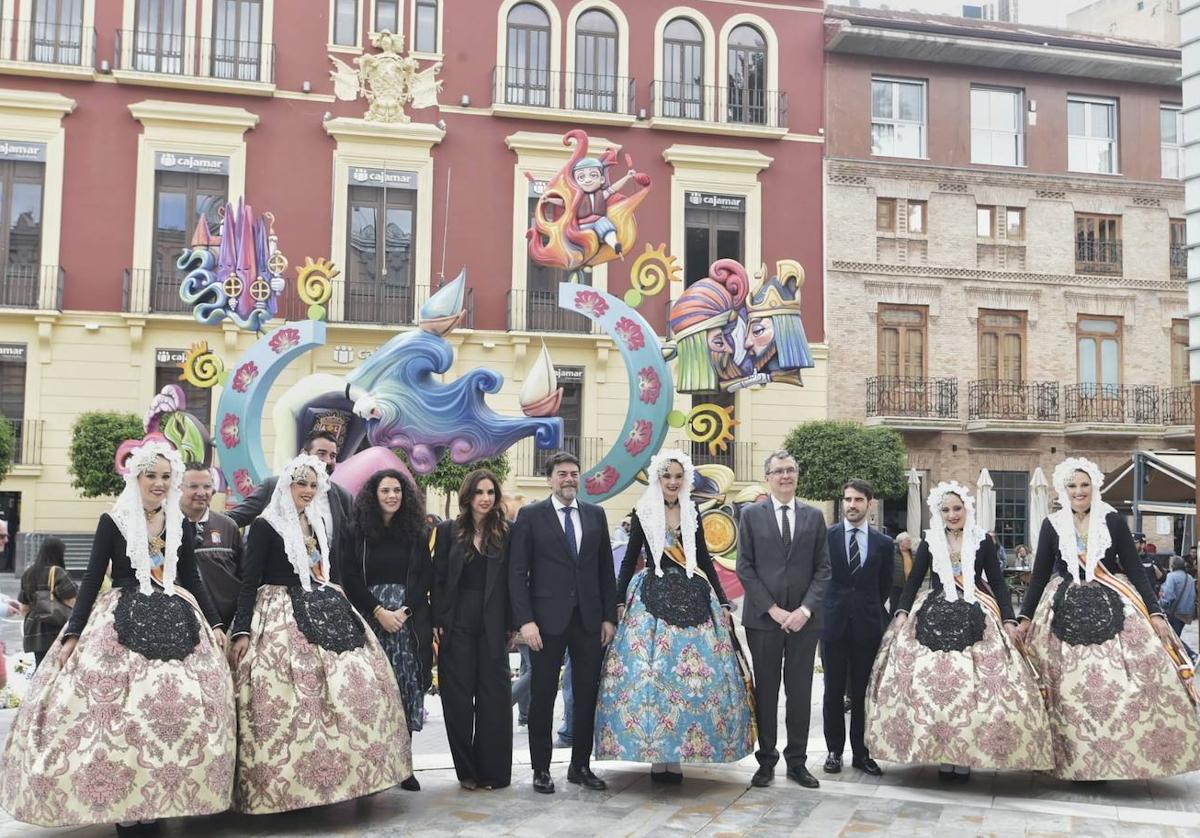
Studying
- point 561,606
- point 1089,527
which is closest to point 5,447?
point 561,606

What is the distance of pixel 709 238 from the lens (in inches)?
1009

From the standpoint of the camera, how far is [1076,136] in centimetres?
2766

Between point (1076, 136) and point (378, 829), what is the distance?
26103 millimetres

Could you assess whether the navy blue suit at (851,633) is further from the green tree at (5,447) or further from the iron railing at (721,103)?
the iron railing at (721,103)

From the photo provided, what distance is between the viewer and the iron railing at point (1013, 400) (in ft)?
86.4

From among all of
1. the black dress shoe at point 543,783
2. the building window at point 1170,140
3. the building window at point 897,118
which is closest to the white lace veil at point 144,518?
the black dress shoe at point 543,783

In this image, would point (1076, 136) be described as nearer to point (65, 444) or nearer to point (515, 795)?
point (65, 444)

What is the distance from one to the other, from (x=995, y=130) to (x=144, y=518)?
2516 centimetres

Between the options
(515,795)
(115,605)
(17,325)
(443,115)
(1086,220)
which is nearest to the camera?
(115,605)

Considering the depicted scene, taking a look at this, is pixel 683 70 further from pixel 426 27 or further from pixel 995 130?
pixel 995 130

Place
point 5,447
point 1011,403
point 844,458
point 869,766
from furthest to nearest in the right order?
point 1011,403 < point 844,458 < point 5,447 < point 869,766

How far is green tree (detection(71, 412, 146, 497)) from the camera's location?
21500 millimetres

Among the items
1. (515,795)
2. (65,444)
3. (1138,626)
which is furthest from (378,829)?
(65,444)

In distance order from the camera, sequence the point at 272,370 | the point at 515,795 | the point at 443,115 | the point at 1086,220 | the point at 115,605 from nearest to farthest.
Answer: the point at 115,605, the point at 515,795, the point at 272,370, the point at 443,115, the point at 1086,220
